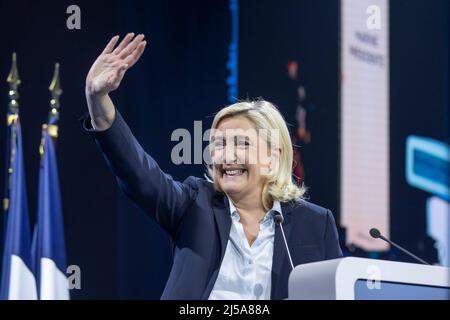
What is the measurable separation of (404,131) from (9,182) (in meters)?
2.22

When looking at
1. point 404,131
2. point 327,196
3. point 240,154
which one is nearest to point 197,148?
point 240,154

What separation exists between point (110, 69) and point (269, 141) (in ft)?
1.90

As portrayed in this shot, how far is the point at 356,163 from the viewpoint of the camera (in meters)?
4.24

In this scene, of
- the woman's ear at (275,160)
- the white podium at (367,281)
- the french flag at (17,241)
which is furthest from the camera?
the french flag at (17,241)

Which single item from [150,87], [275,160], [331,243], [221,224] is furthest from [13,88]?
[331,243]

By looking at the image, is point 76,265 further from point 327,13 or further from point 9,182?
point 327,13

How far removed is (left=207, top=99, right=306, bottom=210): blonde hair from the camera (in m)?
2.30

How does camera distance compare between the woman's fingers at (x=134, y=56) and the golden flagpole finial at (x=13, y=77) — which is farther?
the golden flagpole finial at (x=13, y=77)

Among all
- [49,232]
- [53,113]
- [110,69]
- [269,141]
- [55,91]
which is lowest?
[49,232]

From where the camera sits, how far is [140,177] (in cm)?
209

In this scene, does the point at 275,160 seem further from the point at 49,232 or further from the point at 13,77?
the point at 13,77

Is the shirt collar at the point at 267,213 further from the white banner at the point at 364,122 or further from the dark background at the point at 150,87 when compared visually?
the white banner at the point at 364,122

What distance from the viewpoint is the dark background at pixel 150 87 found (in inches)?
140

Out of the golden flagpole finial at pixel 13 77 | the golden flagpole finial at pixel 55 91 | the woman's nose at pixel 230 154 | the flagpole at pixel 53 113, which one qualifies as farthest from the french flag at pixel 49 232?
the woman's nose at pixel 230 154
